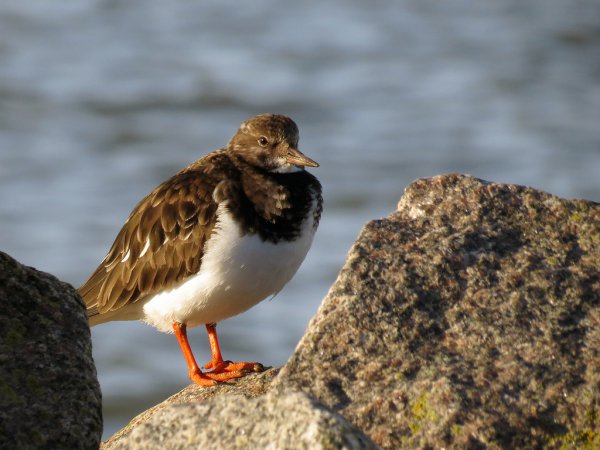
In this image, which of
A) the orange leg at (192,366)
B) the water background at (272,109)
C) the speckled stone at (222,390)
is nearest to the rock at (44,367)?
the speckled stone at (222,390)

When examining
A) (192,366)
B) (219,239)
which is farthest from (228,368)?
(219,239)

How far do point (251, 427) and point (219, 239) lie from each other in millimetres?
2708

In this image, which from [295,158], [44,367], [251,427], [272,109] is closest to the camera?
[251,427]

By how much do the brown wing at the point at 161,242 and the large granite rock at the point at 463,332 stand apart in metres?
1.54

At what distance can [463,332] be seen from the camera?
13.9ft

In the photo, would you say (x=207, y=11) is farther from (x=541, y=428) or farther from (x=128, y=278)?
(x=541, y=428)

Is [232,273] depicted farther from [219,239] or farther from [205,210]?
[205,210]

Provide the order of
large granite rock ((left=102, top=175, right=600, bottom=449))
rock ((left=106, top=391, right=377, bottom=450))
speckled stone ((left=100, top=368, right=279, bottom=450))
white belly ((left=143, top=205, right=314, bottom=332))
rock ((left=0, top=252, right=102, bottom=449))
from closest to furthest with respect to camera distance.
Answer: rock ((left=106, top=391, right=377, bottom=450)) < rock ((left=0, top=252, right=102, bottom=449)) < large granite rock ((left=102, top=175, right=600, bottom=449)) < speckled stone ((left=100, top=368, right=279, bottom=450)) < white belly ((left=143, top=205, right=314, bottom=332))

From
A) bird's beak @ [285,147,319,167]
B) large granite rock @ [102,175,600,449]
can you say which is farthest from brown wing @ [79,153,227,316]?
large granite rock @ [102,175,600,449]

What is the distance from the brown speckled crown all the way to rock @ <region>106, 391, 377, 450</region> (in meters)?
2.52

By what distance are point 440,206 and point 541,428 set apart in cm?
113

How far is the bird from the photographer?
19.5 feet

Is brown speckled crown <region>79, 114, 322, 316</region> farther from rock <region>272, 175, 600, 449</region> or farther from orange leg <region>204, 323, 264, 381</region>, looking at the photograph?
rock <region>272, 175, 600, 449</region>

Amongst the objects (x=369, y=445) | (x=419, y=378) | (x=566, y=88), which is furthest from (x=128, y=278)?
(x=566, y=88)
